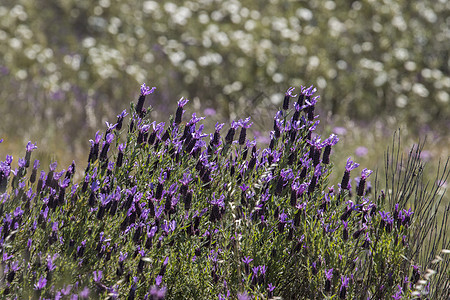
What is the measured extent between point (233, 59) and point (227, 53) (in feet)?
0.64

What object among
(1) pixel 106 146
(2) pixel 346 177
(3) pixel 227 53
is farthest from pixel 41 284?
(3) pixel 227 53

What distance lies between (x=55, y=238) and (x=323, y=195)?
965 millimetres

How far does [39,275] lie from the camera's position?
1.83 m

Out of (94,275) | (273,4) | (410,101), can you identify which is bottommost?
(410,101)

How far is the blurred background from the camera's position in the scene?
7.12m

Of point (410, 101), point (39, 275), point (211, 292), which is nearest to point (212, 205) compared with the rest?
point (211, 292)

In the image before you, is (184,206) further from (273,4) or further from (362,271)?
(273,4)

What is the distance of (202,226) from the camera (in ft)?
7.02

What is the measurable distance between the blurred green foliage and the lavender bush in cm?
450

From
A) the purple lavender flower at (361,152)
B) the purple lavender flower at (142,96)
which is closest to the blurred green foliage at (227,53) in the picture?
the purple lavender flower at (361,152)

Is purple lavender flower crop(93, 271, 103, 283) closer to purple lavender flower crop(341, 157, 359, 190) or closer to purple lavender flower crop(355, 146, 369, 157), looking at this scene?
purple lavender flower crop(341, 157, 359, 190)

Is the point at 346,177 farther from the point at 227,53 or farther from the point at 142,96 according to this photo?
the point at 227,53

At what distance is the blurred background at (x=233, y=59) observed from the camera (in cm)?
712

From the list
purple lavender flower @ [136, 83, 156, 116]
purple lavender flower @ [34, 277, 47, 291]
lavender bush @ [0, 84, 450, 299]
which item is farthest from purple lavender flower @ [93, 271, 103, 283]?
purple lavender flower @ [136, 83, 156, 116]
